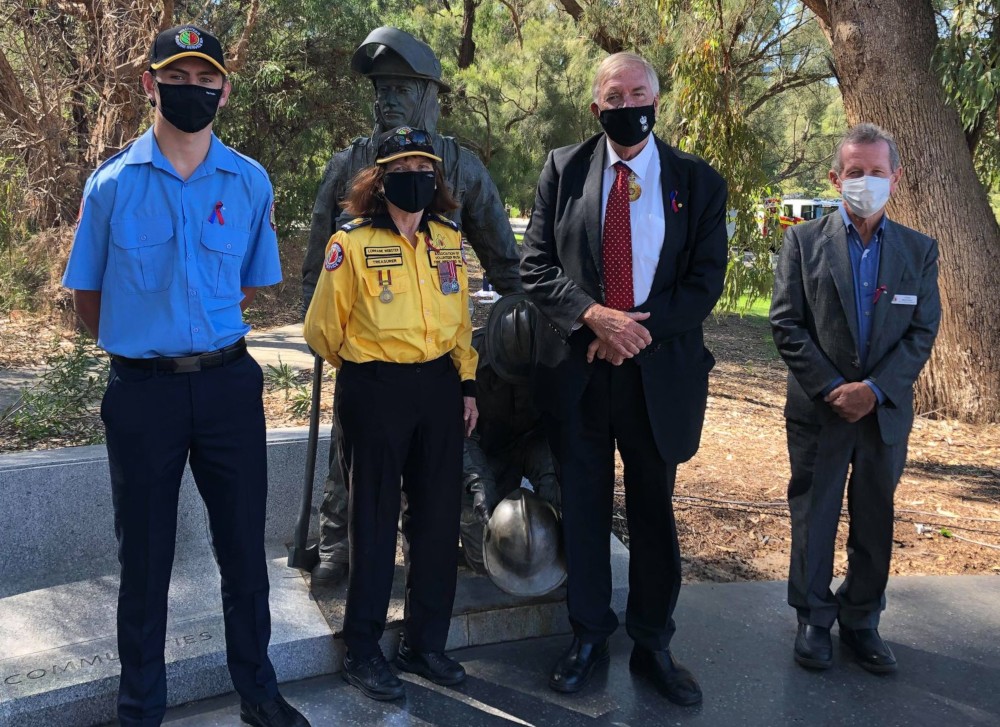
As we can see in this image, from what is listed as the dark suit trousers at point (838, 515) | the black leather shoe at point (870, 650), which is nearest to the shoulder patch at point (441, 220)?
the dark suit trousers at point (838, 515)

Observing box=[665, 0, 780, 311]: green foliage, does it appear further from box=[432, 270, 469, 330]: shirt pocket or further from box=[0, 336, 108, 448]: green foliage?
box=[432, 270, 469, 330]: shirt pocket

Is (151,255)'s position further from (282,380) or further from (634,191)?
(282,380)

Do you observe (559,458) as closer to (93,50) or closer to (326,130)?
(93,50)

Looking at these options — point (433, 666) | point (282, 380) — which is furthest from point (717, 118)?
point (433, 666)

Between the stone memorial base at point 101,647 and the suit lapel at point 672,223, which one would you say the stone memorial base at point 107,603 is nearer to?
the stone memorial base at point 101,647

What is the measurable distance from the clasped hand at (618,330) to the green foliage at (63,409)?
333cm

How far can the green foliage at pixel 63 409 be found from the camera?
17.2 feet

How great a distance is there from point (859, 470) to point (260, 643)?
82.0 inches

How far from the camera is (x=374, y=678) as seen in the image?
2998mm

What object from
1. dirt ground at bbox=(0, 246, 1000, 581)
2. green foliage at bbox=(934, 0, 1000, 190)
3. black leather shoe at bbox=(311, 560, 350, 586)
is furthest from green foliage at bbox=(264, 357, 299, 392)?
green foliage at bbox=(934, 0, 1000, 190)

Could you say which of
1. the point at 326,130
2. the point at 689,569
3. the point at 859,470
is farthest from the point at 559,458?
the point at 326,130

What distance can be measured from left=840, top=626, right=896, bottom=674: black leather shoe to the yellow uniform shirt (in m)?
1.82

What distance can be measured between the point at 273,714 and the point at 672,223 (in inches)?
75.6

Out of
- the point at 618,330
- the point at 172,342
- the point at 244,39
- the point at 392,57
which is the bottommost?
the point at 172,342
